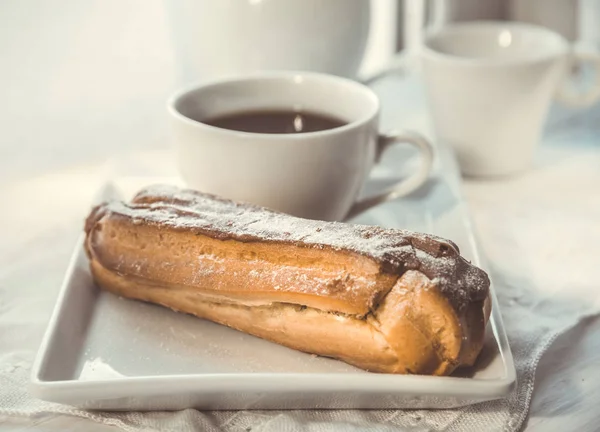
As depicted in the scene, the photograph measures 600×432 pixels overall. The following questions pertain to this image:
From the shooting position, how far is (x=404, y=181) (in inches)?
35.7

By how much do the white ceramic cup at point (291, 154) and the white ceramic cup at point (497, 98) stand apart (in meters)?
0.13

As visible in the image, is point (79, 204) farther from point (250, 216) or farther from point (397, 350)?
point (397, 350)

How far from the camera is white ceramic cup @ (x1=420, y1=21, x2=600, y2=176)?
95cm

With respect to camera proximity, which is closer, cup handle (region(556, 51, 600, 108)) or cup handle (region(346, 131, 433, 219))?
cup handle (region(346, 131, 433, 219))

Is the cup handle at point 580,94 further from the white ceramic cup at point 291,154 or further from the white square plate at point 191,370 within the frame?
the white square plate at point 191,370

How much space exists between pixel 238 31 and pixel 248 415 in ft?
2.00

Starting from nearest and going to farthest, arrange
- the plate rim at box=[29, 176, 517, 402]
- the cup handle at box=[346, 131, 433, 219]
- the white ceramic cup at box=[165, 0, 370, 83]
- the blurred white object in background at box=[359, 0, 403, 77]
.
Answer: the plate rim at box=[29, 176, 517, 402], the cup handle at box=[346, 131, 433, 219], the white ceramic cup at box=[165, 0, 370, 83], the blurred white object in background at box=[359, 0, 403, 77]

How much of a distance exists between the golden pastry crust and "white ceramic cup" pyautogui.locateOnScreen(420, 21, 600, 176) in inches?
15.9

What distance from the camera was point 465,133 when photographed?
1.01 meters

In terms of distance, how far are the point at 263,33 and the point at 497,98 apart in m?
0.32

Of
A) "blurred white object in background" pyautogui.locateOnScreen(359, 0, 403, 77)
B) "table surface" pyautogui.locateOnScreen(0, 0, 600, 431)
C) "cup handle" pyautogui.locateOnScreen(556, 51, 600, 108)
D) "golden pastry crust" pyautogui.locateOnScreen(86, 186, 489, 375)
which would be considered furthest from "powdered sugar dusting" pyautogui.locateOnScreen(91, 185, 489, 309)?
"blurred white object in background" pyautogui.locateOnScreen(359, 0, 403, 77)

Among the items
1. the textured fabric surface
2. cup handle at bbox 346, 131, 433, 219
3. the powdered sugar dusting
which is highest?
the powdered sugar dusting

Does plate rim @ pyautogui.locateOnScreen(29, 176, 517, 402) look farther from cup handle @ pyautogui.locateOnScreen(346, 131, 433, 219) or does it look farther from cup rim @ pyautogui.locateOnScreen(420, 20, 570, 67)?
cup rim @ pyautogui.locateOnScreen(420, 20, 570, 67)

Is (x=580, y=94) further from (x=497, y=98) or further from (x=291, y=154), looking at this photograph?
(x=291, y=154)
